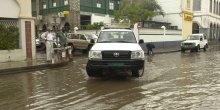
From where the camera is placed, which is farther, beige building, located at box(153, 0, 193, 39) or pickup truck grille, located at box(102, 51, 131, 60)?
beige building, located at box(153, 0, 193, 39)

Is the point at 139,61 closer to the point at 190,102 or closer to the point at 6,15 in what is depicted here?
the point at 190,102

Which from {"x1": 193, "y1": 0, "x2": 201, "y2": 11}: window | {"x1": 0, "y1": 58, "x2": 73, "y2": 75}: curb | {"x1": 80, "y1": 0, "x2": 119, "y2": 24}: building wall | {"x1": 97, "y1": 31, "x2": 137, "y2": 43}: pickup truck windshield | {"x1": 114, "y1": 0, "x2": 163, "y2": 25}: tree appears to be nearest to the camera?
{"x1": 97, "y1": 31, "x2": 137, "y2": 43}: pickup truck windshield

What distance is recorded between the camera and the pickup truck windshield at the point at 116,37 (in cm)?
1334

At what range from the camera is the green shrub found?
1859cm

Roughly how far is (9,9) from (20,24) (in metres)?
1.06

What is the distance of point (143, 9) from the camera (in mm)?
43500

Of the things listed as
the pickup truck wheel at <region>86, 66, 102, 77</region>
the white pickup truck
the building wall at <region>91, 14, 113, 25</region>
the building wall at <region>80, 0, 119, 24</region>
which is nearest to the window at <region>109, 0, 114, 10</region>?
the building wall at <region>80, 0, 119, 24</region>

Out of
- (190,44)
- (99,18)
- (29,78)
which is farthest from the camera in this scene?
(99,18)

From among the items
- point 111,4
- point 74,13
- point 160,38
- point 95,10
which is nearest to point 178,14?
point 111,4

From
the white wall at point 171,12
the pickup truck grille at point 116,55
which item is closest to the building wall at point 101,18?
the white wall at point 171,12

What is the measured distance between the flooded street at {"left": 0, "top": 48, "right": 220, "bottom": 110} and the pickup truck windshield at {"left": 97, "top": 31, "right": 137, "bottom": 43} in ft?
4.71

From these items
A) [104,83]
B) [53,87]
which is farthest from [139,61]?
[53,87]

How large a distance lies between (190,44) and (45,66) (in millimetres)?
20415

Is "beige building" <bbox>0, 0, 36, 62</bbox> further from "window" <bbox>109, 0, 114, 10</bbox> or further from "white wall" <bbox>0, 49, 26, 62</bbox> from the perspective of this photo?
"window" <bbox>109, 0, 114, 10</bbox>
